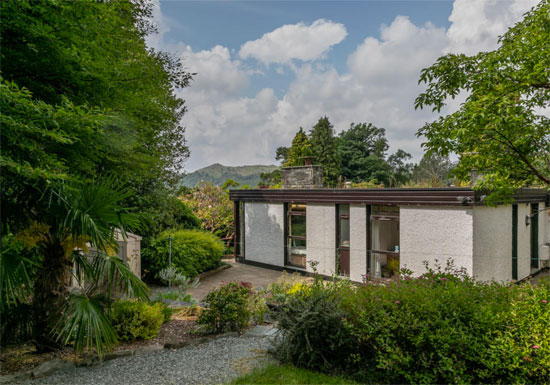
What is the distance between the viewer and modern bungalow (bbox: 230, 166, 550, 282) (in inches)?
304

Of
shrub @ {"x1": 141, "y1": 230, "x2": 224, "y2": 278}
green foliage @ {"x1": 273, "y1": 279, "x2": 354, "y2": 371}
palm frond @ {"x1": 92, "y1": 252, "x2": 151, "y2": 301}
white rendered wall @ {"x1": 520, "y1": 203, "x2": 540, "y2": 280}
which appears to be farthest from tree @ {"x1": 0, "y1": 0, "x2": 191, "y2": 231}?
white rendered wall @ {"x1": 520, "y1": 203, "x2": 540, "y2": 280}

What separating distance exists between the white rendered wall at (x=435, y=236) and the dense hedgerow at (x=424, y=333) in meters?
3.60

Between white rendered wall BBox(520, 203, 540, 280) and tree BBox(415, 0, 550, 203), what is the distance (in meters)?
4.56

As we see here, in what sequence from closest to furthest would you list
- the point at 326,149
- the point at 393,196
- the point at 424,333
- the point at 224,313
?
the point at 424,333 < the point at 224,313 < the point at 393,196 < the point at 326,149

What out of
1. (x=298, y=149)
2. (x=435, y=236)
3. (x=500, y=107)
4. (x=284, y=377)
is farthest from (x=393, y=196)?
(x=298, y=149)

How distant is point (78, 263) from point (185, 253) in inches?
234

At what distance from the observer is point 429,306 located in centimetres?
361

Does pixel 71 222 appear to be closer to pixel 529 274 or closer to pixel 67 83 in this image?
pixel 67 83

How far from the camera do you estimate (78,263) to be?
4.27m

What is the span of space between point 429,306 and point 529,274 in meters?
7.30

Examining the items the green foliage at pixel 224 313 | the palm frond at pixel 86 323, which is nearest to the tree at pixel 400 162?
the green foliage at pixel 224 313

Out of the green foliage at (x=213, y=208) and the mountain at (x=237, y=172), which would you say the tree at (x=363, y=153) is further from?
the green foliage at (x=213, y=208)

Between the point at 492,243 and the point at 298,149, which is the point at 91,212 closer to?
the point at 492,243

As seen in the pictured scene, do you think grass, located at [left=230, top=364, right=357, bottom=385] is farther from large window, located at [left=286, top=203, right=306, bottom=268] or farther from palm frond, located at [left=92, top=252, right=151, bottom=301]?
large window, located at [left=286, top=203, right=306, bottom=268]
